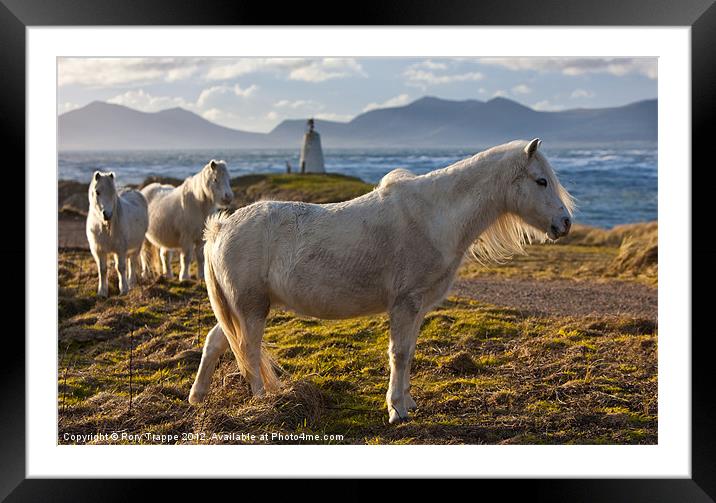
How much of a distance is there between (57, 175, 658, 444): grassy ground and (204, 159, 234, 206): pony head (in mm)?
2875

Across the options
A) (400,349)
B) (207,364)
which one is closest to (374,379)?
(400,349)

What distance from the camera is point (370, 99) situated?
86.7ft

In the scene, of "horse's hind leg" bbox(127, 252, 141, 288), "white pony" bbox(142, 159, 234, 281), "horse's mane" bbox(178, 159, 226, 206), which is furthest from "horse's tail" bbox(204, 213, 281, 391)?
"horse's mane" bbox(178, 159, 226, 206)

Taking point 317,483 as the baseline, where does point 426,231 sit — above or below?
above

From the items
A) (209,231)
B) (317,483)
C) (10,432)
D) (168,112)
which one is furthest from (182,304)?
(168,112)

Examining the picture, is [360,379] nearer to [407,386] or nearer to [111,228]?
[407,386]

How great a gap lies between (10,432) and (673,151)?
244 inches

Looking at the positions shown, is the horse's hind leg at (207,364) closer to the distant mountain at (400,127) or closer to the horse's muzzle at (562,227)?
the horse's muzzle at (562,227)

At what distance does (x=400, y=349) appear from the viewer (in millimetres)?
6176

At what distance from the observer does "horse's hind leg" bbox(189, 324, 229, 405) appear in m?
6.62

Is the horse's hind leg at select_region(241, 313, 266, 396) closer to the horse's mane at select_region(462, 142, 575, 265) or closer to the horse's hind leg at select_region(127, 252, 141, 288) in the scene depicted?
the horse's mane at select_region(462, 142, 575, 265)

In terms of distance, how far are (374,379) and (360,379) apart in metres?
0.16

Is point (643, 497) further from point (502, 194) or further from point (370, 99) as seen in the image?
point (370, 99)
